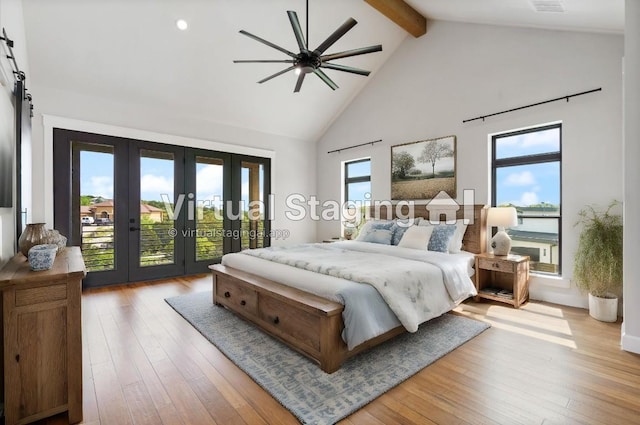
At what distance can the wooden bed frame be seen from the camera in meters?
2.10

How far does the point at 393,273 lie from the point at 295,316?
880 mm

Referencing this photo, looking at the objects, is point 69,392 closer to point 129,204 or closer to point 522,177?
point 129,204

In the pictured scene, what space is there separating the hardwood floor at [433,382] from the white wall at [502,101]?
1.41 m

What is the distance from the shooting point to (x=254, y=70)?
4805 millimetres

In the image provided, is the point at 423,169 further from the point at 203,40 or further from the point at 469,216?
the point at 203,40

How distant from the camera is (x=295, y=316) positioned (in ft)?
7.79

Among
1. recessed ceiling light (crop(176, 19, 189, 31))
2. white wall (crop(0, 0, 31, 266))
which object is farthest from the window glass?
white wall (crop(0, 0, 31, 266))

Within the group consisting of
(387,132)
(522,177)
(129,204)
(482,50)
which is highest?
(482,50)

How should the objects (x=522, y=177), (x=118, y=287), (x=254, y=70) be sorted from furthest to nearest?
(x=254, y=70) < (x=118, y=287) < (x=522, y=177)

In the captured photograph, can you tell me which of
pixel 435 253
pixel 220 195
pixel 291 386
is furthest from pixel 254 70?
pixel 291 386

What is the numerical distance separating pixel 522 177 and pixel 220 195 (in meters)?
4.70

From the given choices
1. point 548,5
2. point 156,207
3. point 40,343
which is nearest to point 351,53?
point 548,5

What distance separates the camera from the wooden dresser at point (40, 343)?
151 cm

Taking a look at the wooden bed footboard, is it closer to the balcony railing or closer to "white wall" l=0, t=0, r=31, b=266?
"white wall" l=0, t=0, r=31, b=266
